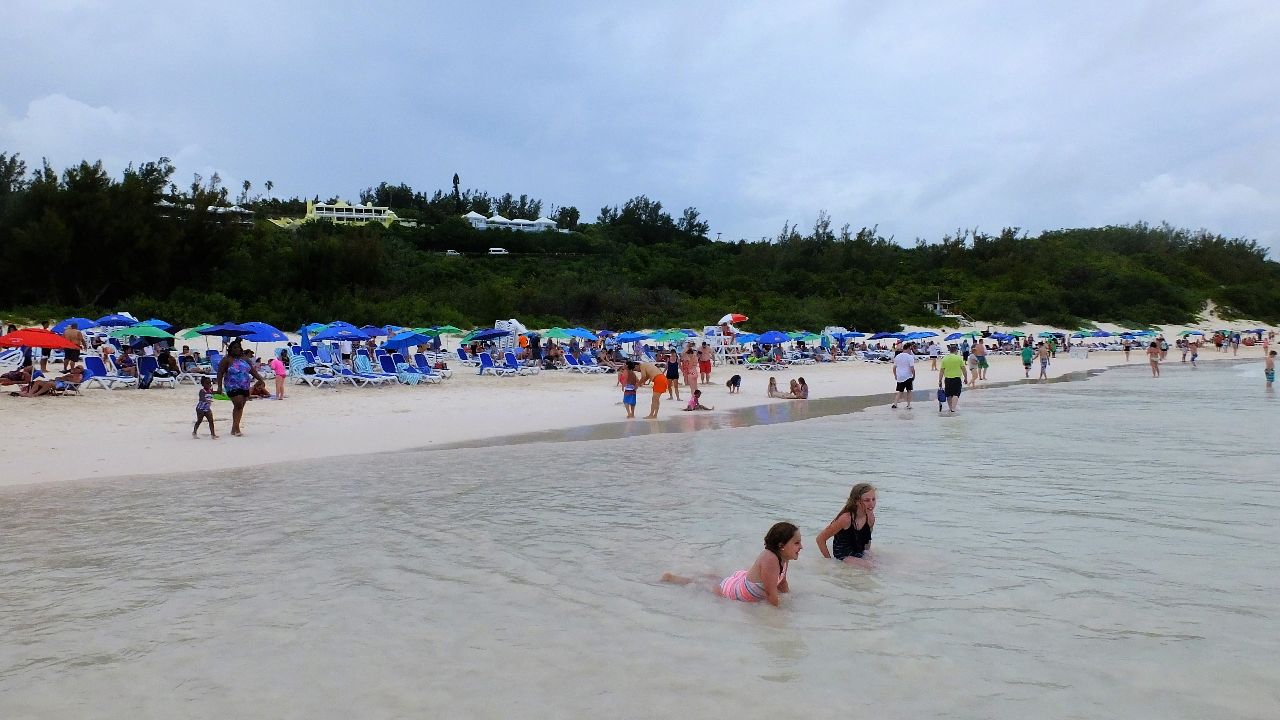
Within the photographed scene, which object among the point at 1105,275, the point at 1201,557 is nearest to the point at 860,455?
the point at 1201,557

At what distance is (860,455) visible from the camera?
10.8 m

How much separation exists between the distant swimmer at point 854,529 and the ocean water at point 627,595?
174 millimetres

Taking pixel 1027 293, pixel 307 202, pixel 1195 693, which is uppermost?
pixel 307 202

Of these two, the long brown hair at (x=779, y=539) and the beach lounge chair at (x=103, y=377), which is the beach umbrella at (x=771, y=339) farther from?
the long brown hair at (x=779, y=539)

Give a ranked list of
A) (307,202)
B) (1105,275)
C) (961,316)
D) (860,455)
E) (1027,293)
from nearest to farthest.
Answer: (860,455)
(961,316)
(1027,293)
(1105,275)
(307,202)

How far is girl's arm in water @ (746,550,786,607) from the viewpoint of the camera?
507 centimetres

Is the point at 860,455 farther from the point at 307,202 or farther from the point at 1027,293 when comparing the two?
the point at 307,202

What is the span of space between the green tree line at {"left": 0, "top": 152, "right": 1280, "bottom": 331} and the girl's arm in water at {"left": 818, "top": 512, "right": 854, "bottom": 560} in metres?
27.8

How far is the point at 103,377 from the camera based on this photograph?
1598 cm

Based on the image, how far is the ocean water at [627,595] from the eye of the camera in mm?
3896

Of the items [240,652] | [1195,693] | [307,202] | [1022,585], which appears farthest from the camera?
[307,202]

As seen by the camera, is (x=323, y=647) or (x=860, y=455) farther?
(x=860, y=455)

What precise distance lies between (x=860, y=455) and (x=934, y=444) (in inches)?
59.0

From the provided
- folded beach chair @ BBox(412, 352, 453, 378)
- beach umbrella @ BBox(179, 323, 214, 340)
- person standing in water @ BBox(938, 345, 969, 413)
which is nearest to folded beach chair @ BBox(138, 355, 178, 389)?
beach umbrella @ BBox(179, 323, 214, 340)
